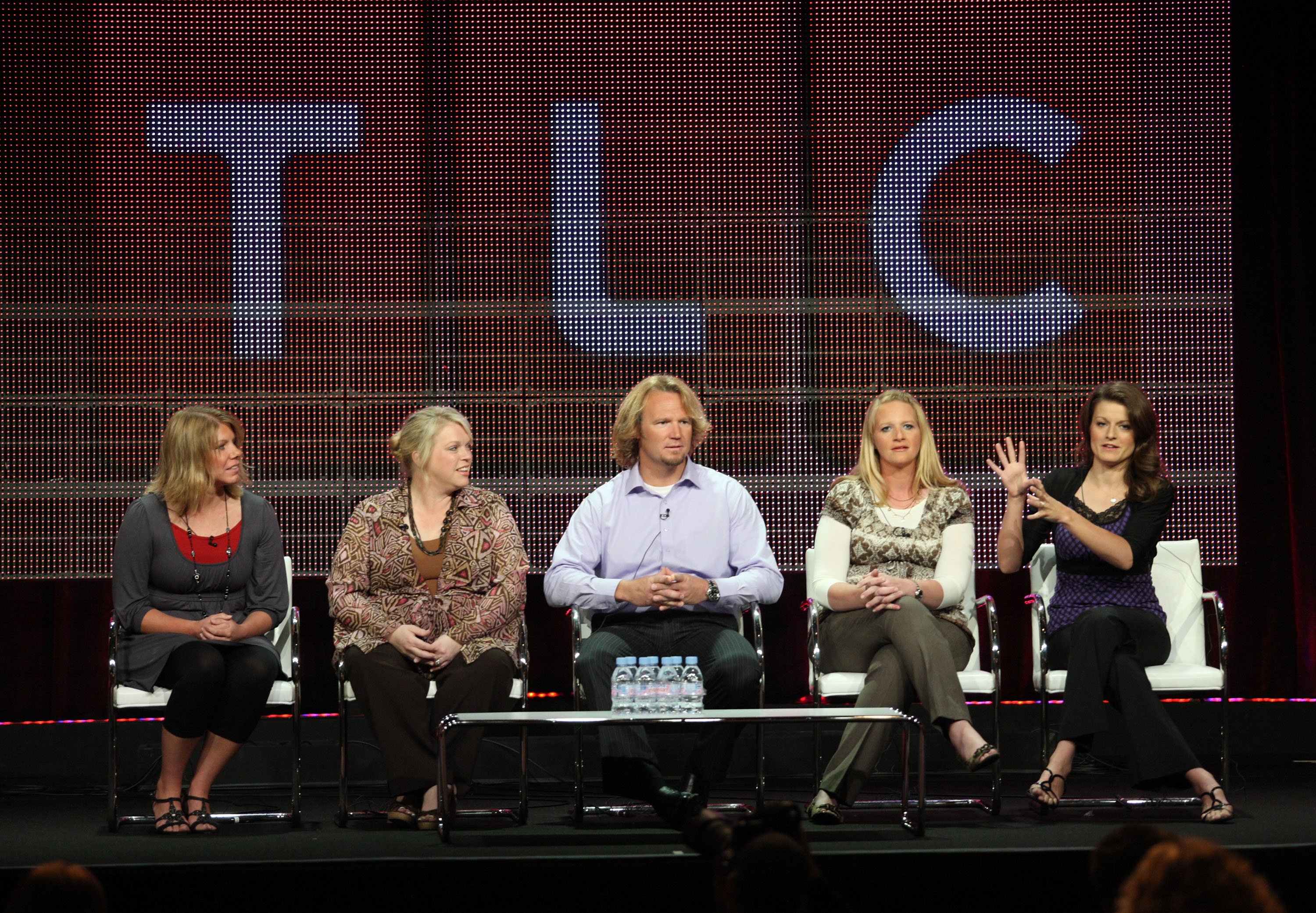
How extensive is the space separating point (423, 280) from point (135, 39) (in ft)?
4.57

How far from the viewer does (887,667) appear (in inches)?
159

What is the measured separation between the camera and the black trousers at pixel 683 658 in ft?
12.6

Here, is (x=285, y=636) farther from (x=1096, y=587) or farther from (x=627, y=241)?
(x=1096, y=587)

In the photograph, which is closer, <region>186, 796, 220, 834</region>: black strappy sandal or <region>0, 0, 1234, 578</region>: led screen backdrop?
<region>186, 796, 220, 834</region>: black strappy sandal

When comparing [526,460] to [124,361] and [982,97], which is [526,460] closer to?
[124,361]

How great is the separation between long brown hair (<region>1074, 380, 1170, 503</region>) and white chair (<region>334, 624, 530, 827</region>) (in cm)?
195

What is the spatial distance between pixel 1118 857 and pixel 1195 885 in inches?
15.1

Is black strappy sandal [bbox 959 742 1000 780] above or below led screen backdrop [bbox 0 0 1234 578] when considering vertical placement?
below

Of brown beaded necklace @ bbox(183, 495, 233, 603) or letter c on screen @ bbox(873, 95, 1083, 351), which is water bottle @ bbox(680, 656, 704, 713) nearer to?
brown beaded necklace @ bbox(183, 495, 233, 603)

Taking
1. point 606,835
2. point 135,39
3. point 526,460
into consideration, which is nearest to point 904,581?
point 606,835

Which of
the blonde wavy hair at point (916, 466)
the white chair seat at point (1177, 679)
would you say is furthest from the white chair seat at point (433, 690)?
the white chair seat at point (1177, 679)

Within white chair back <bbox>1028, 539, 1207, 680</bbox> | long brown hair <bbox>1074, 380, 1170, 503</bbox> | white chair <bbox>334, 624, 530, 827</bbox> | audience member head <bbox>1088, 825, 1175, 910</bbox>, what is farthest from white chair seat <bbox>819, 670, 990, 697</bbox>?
audience member head <bbox>1088, 825, 1175, 910</bbox>

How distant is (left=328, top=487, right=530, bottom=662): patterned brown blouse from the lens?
4113mm

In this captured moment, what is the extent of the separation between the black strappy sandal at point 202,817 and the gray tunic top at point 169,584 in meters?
0.36
